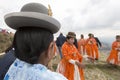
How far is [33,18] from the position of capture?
1.63 m

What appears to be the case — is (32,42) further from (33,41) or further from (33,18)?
(33,18)

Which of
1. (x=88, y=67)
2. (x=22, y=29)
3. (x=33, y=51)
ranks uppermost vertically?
(x=22, y=29)

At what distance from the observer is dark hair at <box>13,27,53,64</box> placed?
1.65m

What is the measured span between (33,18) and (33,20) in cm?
1

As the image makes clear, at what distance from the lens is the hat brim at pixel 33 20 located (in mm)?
1640

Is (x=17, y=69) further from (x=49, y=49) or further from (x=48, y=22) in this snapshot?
(x=48, y=22)

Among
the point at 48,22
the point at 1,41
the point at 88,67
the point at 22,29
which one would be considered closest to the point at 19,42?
A: the point at 22,29

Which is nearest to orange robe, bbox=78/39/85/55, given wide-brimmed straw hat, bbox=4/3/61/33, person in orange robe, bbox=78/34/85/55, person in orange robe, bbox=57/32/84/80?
person in orange robe, bbox=78/34/85/55

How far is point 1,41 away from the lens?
66.1 feet

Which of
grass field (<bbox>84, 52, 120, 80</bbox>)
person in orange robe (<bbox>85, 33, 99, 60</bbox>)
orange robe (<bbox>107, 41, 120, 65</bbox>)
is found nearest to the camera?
grass field (<bbox>84, 52, 120, 80</bbox>)

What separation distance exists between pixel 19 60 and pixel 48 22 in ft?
0.90

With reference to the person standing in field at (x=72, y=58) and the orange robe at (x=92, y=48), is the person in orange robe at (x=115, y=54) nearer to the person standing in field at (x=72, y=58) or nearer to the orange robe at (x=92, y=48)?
the orange robe at (x=92, y=48)

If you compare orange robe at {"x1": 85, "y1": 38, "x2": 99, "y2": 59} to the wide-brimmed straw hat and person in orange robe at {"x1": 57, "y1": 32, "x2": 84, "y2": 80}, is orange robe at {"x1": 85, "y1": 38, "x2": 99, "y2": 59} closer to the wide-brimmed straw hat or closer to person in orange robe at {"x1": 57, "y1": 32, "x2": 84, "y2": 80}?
person in orange robe at {"x1": 57, "y1": 32, "x2": 84, "y2": 80}

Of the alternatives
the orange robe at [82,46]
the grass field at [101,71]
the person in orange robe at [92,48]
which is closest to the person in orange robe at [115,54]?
the grass field at [101,71]
